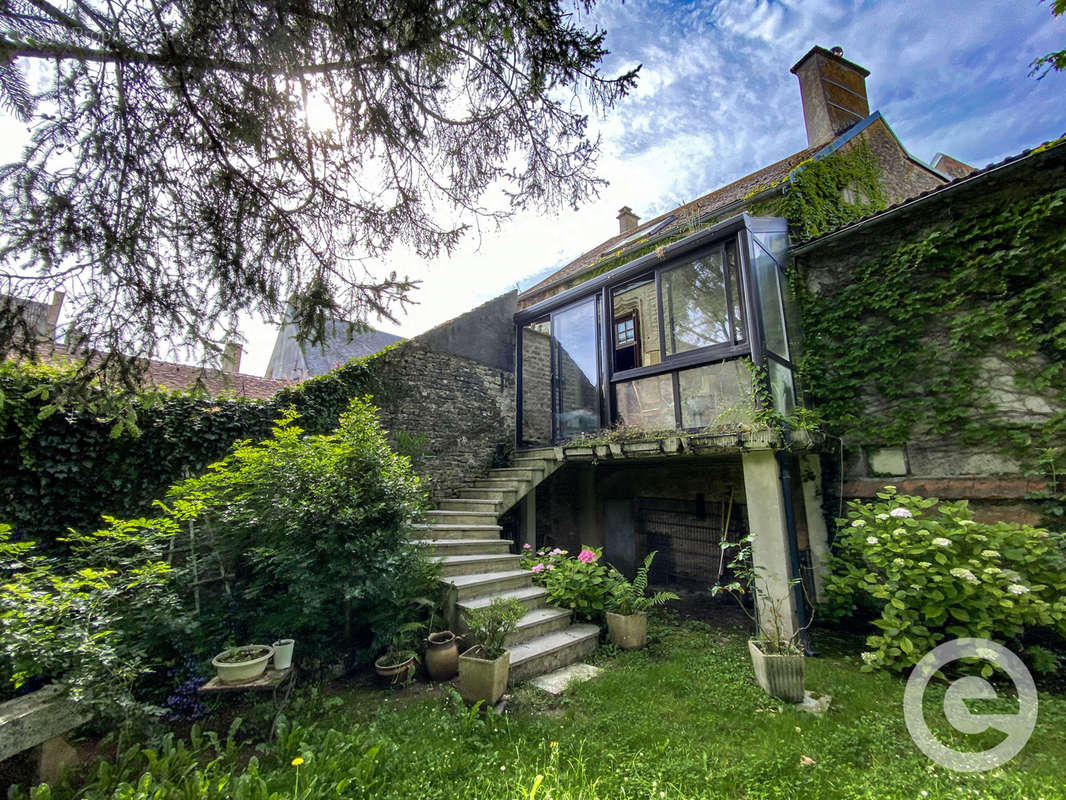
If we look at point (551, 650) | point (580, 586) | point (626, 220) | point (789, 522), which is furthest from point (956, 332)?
point (626, 220)

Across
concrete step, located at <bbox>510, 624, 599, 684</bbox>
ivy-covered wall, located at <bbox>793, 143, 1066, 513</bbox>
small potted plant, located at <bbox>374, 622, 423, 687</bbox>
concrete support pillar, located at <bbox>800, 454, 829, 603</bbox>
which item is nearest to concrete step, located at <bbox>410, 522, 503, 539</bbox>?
small potted plant, located at <bbox>374, 622, 423, 687</bbox>

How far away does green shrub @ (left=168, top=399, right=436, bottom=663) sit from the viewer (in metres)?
3.62

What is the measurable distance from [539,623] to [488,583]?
694 mm

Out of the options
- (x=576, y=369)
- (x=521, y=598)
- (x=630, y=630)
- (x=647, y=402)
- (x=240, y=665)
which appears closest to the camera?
(x=240, y=665)

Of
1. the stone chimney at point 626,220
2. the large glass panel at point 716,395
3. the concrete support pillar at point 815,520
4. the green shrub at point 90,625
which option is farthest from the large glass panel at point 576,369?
the stone chimney at point 626,220

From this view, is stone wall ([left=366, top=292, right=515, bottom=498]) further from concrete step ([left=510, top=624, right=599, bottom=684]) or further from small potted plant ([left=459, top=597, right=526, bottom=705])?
small potted plant ([left=459, top=597, right=526, bottom=705])

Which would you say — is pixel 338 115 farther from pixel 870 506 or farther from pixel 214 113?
pixel 870 506

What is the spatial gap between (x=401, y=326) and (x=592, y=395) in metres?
3.68

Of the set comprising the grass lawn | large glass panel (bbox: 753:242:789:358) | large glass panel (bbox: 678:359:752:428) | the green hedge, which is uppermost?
large glass panel (bbox: 753:242:789:358)

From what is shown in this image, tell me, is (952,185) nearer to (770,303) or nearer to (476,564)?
(770,303)

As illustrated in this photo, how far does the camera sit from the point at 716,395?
5.19 meters

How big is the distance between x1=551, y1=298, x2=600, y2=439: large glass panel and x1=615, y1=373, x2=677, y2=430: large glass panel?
19.0 inches

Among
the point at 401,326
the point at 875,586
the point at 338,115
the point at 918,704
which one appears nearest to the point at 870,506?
the point at 875,586

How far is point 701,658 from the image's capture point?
13.7 feet
